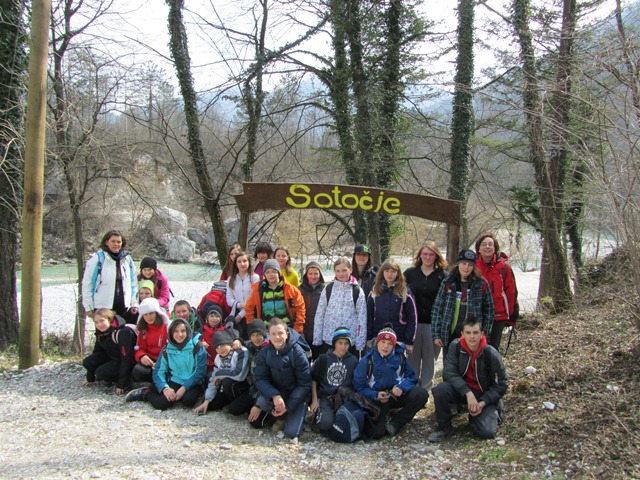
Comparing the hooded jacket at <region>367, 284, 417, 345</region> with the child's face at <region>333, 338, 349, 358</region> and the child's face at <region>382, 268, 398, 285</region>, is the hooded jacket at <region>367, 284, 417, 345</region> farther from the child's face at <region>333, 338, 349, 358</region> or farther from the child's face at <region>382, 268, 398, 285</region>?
the child's face at <region>333, 338, 349, 358</region>

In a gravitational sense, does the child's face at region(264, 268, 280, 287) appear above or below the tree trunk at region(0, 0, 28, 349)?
below

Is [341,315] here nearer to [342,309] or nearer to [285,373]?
[342,309]

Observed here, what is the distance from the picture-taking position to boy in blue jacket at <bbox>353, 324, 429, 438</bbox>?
4.35 metres

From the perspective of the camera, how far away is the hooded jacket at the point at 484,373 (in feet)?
13.8

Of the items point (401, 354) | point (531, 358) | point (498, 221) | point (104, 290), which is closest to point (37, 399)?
point (104, 290)

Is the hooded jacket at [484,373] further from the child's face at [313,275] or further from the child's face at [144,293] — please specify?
the child's face at [144,293]

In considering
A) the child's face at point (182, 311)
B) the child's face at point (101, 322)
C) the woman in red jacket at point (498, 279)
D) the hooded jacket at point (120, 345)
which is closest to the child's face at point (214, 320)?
the child's face at point (182, 311)

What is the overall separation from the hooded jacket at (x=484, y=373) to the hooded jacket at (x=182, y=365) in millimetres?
2516

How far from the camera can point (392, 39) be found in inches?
460

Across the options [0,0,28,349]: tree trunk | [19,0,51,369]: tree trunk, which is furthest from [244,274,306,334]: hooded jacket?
[0,0,28,349]: tree trunk

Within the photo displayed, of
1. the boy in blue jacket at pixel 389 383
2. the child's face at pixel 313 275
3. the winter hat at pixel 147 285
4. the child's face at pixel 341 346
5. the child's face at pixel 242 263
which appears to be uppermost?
the child's face at pixel 242 263

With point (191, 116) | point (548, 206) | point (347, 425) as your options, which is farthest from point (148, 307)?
point (548, 206)

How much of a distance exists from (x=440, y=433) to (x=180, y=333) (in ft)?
8.91

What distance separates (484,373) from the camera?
4.25 m
